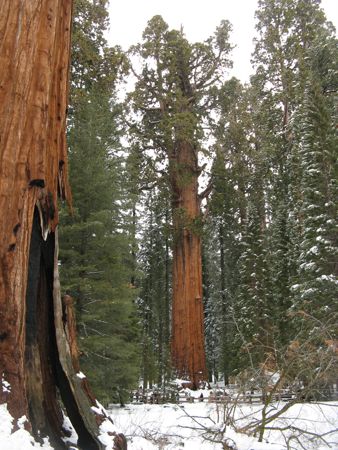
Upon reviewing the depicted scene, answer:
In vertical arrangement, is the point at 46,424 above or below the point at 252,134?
below

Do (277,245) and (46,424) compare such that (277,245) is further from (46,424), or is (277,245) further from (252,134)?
(46,424)

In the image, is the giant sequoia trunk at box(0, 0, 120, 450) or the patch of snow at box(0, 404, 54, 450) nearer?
the patch of snow at box(0, 404, 54, 450)

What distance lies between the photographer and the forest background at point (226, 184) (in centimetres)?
1112

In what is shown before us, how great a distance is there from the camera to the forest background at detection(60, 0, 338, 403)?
36.5 ft

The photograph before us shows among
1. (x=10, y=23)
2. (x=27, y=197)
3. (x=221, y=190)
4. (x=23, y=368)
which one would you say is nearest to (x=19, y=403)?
(x=23, y=368)

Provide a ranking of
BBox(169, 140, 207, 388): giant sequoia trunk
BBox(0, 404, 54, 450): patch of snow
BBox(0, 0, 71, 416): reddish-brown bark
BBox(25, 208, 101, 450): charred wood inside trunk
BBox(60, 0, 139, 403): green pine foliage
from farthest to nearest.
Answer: BBox(169, 140, 207, 388): giant sequoia trunk → BBox(60, 0, 139, 403): green pine foliage → BBox(25, 208, 101, 450): charred wood inside trunk → BBox(0, 0, 71, 416): reddish-brown bark → BBox(0, 404, 54, 450): patch of snow

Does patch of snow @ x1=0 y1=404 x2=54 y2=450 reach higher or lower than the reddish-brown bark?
lower

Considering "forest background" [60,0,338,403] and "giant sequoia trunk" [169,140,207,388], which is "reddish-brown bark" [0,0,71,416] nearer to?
"forest background" [60,0,338,403]

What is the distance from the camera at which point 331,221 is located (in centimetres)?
1642

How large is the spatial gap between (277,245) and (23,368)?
85.7 ft

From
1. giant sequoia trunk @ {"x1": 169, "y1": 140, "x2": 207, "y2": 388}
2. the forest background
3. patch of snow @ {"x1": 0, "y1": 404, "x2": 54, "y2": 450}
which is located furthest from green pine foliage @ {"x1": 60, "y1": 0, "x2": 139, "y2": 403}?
patch of snow @ {"x1": 0, "y1": 404, "x2": 54, "y2": 450}

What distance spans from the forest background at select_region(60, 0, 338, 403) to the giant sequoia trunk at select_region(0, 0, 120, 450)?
3.74 feet

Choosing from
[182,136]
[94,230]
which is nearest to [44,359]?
[94,230]

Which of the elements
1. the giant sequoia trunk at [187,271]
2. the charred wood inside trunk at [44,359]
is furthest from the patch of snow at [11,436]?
the giant sequoia trunk at [187,271]
